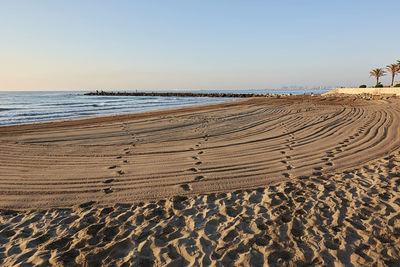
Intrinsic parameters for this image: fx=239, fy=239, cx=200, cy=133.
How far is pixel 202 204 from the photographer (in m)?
3.79

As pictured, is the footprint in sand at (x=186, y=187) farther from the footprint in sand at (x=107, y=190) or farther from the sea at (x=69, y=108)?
the sea at (x=69, y=108)

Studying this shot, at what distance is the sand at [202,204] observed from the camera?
2.68m

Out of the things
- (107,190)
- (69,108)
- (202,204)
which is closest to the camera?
(202,204)

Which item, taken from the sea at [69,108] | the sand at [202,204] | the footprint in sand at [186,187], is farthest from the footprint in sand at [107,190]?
the sea at [69,108]

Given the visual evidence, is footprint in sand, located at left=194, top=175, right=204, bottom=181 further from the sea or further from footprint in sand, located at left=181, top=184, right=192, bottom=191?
the sea

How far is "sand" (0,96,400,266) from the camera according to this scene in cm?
268

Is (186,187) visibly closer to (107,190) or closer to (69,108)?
(107,190)

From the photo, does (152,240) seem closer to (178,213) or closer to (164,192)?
(178,213)

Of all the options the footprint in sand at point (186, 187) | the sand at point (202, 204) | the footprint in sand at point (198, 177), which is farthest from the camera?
the footprint in sand at point (198, 177)

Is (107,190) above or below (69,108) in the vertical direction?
above

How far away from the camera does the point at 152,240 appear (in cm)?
290

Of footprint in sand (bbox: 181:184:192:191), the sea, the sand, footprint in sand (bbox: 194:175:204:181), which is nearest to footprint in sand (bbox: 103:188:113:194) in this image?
the sand

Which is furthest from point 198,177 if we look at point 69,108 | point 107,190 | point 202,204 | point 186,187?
point 69,108

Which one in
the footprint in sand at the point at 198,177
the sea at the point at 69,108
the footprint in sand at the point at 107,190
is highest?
the footprint in sand at the point at 198,177
